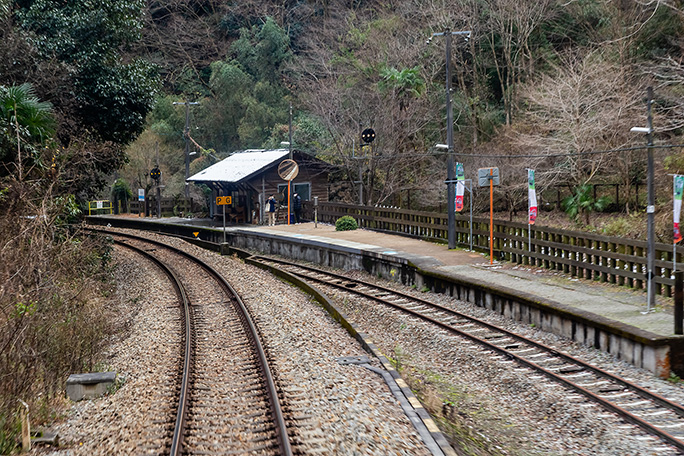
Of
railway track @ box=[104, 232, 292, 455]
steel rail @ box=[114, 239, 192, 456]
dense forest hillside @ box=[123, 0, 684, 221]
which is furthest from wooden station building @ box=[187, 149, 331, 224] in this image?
railway track @ box=[104, 232, 292, 455]

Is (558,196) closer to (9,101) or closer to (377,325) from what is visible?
(377,325)

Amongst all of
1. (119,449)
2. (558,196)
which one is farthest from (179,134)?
(119,449)

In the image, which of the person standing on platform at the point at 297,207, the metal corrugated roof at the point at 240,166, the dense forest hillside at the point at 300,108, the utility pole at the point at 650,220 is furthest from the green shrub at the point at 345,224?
the utility pole at the point at 650,220

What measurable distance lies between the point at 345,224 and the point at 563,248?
42.1ft

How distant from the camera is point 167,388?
8.73 m

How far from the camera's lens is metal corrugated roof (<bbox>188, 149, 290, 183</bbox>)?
3170 cm

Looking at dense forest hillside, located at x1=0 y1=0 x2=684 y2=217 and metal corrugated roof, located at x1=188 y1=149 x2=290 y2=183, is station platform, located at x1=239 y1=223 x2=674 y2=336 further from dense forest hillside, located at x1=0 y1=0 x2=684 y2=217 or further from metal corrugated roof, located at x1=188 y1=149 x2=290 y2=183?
metal corrugated roof, located at x1=188 y1=149 x2=290 y2=183

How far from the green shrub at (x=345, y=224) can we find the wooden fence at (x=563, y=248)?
8.35ft

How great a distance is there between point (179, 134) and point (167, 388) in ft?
151

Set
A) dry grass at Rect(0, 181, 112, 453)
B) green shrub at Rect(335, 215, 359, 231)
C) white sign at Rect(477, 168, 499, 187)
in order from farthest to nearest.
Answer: green shrub at Rect(335, 215, 359, 231) < white sign at Rect(477, 168, 499, 187) < dry grass at Rect(0, 181, 112, 453)

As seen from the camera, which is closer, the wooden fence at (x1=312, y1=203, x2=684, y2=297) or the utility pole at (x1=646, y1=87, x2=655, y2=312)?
the utility pole at (x1=646, y1=87, x2=655, y2=312)

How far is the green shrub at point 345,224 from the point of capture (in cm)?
2752

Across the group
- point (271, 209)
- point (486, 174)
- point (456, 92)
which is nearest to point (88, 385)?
point (486, 174)

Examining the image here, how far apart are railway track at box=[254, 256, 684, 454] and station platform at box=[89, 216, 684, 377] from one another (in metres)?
0.84
